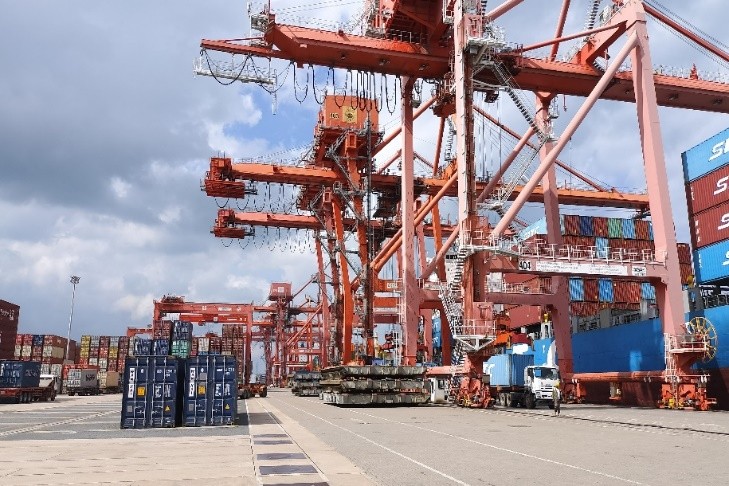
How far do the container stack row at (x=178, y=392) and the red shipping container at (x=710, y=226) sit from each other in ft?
80.5

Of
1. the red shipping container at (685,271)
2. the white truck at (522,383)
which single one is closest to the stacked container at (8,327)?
the white truck at (522,383)

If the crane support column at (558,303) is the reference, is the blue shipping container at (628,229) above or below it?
above

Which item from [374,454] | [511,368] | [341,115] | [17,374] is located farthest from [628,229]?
[17,374]

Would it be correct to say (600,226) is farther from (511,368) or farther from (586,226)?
(511,368)

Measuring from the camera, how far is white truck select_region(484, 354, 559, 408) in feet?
97.5

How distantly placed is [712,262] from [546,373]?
32.6 feet

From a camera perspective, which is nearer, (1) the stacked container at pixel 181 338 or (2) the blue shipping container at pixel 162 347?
(2) the blue shipping container at pixel 162 347

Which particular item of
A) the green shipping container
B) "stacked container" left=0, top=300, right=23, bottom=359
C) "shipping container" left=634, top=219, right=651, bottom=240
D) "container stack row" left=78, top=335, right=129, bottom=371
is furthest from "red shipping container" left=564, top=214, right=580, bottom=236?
"container stack row" left=78, top=335, right=129, bottom=371

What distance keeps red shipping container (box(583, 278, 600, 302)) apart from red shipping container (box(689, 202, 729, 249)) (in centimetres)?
2122

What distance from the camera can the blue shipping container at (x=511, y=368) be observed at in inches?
1207

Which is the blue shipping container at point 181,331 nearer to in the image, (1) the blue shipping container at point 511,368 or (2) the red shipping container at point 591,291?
(1) the blue shipping container at point 511,368

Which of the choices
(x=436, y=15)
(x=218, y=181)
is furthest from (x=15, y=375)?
(x=436, y=15)

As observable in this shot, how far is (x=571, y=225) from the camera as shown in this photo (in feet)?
180

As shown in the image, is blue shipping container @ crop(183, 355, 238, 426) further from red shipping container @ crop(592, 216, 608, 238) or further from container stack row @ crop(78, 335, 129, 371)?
container stack row @ crop(78, 335, 129, 371)
